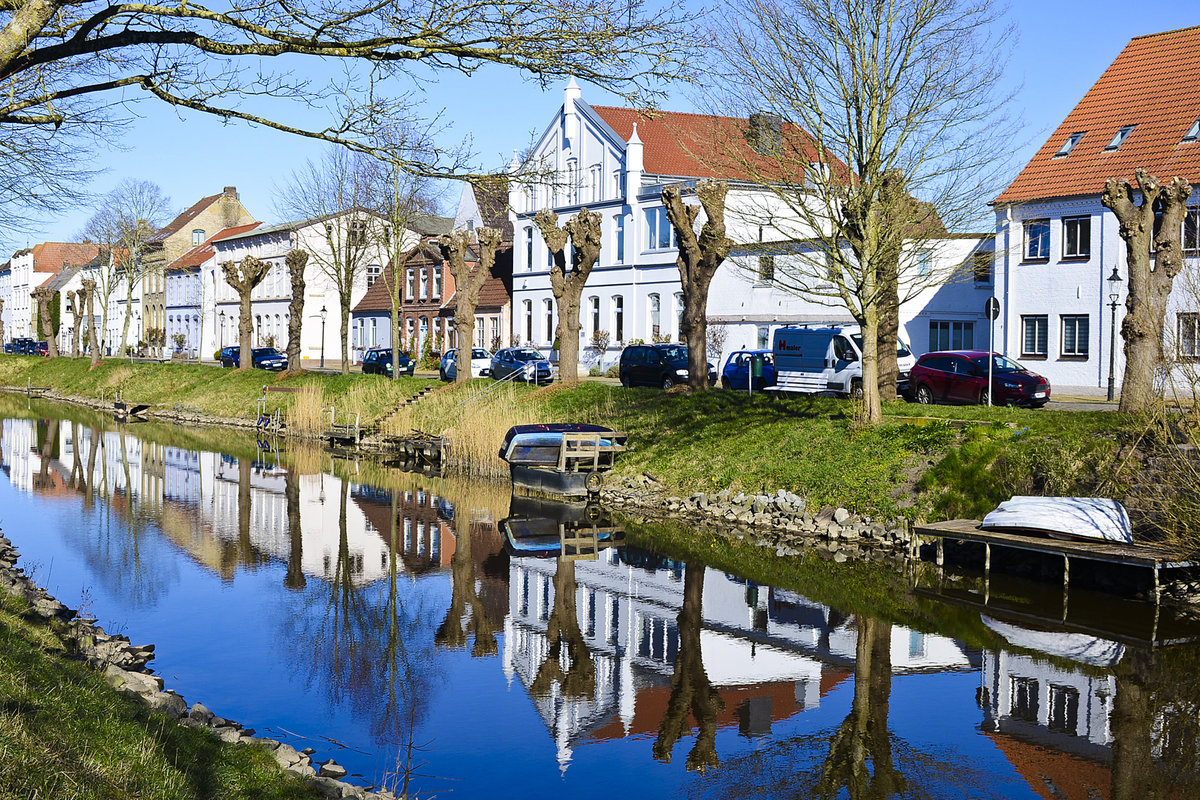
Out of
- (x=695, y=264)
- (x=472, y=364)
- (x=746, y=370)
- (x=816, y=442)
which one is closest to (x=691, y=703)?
(x=816, y=442)

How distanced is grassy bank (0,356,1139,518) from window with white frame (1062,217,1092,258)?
14.1 m

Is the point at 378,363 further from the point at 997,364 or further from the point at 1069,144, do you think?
the point at 997,364

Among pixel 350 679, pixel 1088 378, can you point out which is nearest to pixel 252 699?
pixel 350 679

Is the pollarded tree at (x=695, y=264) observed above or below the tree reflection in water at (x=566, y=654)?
above

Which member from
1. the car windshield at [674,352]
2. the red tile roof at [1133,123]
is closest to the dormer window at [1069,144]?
the red tile roof at [1133,123]

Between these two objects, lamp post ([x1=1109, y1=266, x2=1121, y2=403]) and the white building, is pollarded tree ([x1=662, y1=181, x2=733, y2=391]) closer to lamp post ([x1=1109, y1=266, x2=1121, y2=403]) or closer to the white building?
the white building

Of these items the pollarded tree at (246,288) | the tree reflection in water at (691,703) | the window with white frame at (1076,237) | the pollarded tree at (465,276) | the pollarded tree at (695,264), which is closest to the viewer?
the tree reflection in water at (691,703)

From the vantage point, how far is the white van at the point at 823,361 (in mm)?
35125

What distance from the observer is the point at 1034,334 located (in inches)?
1580

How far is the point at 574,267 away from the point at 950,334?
14.9 m

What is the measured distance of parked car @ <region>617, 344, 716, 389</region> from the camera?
1561 inches

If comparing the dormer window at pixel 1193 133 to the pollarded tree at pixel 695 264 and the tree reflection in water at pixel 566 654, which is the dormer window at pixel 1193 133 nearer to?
the pollarded tree at pixel 695 264

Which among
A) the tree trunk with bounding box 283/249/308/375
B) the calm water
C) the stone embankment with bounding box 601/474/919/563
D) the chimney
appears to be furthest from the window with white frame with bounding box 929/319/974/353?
the tree trunk with bounding box 283/249/308/375

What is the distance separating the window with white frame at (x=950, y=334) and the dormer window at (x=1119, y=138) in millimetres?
7701
